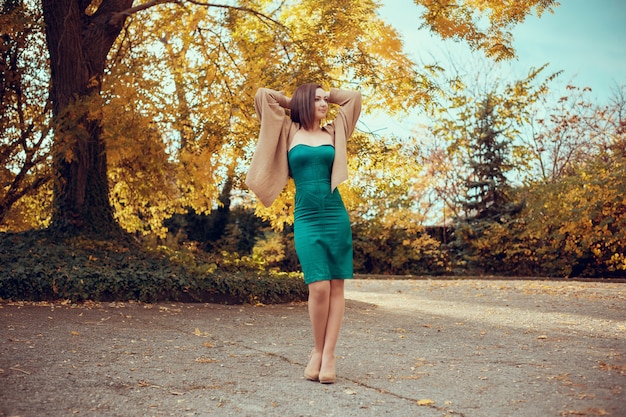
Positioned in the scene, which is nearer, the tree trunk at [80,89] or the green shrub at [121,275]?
the green shrub at [121,275]

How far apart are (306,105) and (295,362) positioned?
1855 mm

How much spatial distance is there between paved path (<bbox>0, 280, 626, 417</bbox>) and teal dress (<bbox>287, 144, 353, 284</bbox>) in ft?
2.35

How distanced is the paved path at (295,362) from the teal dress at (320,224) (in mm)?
715

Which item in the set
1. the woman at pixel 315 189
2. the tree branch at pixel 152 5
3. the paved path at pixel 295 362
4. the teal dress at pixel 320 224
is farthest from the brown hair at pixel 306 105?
the tree branch at pixel 152 5

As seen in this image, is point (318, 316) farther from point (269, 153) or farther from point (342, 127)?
point (342, 127)

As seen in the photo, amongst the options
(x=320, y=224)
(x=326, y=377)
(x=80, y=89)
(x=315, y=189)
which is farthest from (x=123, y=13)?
(x=326, y=377)

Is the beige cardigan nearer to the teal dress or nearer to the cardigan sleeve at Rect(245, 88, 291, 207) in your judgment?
the cardigan sleeve at Rect(245, 88, 291, 207)

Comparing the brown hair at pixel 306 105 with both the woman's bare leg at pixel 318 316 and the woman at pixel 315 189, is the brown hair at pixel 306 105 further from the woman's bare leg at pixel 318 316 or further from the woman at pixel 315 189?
the woman's bare leg at pixel 318 316

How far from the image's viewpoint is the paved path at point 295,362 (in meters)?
3.65

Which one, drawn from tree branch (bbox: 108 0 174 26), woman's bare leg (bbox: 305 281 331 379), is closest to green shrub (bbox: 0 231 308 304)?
tree branch (bbox: 108 0 174 26)

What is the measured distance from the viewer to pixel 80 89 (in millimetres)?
9656

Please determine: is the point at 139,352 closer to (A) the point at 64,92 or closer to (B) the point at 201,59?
(A) the point at 64,92

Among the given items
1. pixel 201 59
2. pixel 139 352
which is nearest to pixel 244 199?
pixel 201 59

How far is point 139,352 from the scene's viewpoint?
5.12 m
